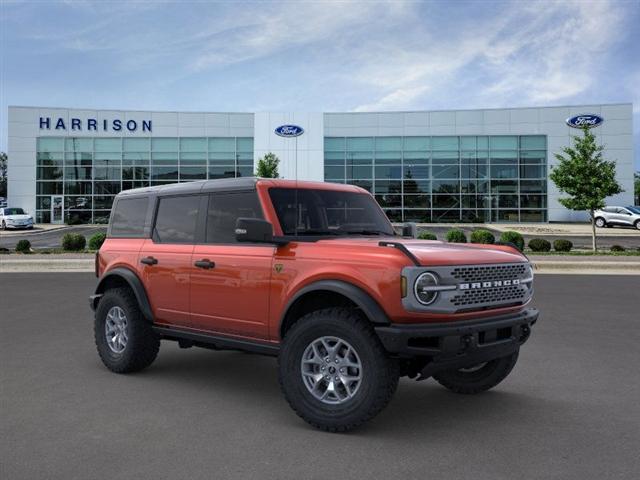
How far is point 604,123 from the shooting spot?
4716 centimetres

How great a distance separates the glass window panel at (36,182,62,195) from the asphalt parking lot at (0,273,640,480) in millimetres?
44544

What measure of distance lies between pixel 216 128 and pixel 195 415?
45.1 meters

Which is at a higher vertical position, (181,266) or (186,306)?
(181,266)

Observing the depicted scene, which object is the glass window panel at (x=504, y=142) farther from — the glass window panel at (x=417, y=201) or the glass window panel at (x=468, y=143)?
the glass window panel at (x=417, y=201)

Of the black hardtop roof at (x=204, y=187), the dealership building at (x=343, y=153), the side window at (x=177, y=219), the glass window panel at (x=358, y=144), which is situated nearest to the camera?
the black hardtop roof at (x=204, y=187)

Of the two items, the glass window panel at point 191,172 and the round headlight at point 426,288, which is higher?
the glass window panel at point 191,172

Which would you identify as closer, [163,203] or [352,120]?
[163,203]

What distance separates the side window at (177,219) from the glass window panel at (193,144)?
43.2 metres

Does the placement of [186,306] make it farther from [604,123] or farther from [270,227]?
[604,123]

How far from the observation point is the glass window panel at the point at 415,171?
4728 centimetres

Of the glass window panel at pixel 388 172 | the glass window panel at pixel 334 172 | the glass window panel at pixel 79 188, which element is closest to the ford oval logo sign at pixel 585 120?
the glass window panel at pixel 388 172

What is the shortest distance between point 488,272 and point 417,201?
43.5 m

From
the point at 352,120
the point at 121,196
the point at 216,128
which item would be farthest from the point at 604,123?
the point at 121,196

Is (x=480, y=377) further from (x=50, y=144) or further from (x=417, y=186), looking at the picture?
(x=50, y=144)
